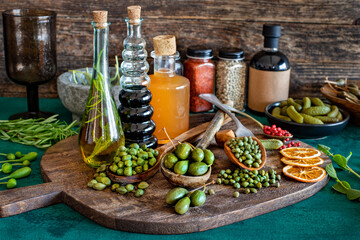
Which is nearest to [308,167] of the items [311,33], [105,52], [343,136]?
[343,136]

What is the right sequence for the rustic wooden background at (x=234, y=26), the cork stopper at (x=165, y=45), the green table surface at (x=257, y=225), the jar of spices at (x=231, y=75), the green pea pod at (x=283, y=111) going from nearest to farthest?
the green table surface at (x=257, y=225) → the cork stopper at (x=165, y=45) → the green pea pod at (x=283, y=111) → the jar of spices at (x=231, y=75) → the rustic wooden background at (x=234, y=26)

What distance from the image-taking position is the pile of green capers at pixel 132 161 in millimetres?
1037

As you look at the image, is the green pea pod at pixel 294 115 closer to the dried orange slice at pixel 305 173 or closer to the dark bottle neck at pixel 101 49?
the dried orange slice at pixel 305 173

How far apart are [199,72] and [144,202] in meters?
0.69

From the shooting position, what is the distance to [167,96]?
1.28 m

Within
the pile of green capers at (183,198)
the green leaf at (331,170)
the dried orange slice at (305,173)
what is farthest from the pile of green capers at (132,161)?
the green leaf at (331,170)

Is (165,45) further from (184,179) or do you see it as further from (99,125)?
(184,179)

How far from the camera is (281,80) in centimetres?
155

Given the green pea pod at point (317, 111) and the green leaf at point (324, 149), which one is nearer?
the green leaf at point (324, 149)

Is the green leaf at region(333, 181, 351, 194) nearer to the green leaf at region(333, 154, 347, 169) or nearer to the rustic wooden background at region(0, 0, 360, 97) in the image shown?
the green leaf at region(333, 154, 347, 169)

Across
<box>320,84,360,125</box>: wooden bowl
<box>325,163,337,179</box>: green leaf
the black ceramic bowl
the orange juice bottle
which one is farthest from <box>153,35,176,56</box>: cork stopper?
<box>320,84,360,125</box>: wooden bowl

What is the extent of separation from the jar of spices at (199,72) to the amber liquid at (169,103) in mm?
236

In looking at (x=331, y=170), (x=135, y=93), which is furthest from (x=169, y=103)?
(x=331, y=170)

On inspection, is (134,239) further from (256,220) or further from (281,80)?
(281,80)
